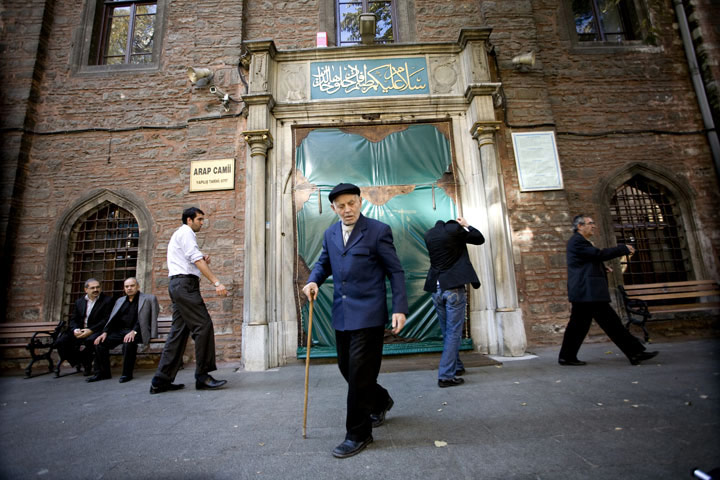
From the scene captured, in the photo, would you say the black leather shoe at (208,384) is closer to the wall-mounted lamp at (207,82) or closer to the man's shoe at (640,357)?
the wall-mounted lamp at (207,82)

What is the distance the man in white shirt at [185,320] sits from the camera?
3.99m

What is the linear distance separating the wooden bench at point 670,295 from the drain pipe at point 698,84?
2337 millimetres

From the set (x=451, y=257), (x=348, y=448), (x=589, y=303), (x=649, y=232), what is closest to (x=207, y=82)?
(x=451, y=257)

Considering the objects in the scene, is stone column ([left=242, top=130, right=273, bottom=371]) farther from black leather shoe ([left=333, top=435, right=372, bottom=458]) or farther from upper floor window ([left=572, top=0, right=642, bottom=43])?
upper floor window ([left=572, top=0, right=642, bottom=43])

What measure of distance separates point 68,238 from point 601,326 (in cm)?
895

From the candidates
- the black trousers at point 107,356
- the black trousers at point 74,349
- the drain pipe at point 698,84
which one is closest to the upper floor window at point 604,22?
the drain pipe at point 698,84

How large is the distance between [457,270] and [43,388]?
5619 mm

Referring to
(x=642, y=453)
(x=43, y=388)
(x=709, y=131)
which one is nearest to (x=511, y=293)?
(x=642, y=453)

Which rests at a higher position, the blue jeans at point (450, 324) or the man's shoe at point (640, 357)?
the blue jeans at point (450, 324)

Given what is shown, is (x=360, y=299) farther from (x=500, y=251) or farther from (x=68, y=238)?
(x=68, y=238)

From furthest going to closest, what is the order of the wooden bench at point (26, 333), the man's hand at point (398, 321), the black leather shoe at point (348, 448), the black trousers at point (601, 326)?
the wooden bench at point (26, 333) → the black trousers at point (601, 326) → the man's hand at point (398, 321) → the black leather shoe at point (348, 448)

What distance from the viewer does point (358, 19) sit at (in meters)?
7.41

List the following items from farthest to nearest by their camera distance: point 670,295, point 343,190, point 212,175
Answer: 1. point 212,175
2. point 670,295
3. point 343,190

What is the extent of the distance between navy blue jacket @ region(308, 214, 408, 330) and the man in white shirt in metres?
1.95
